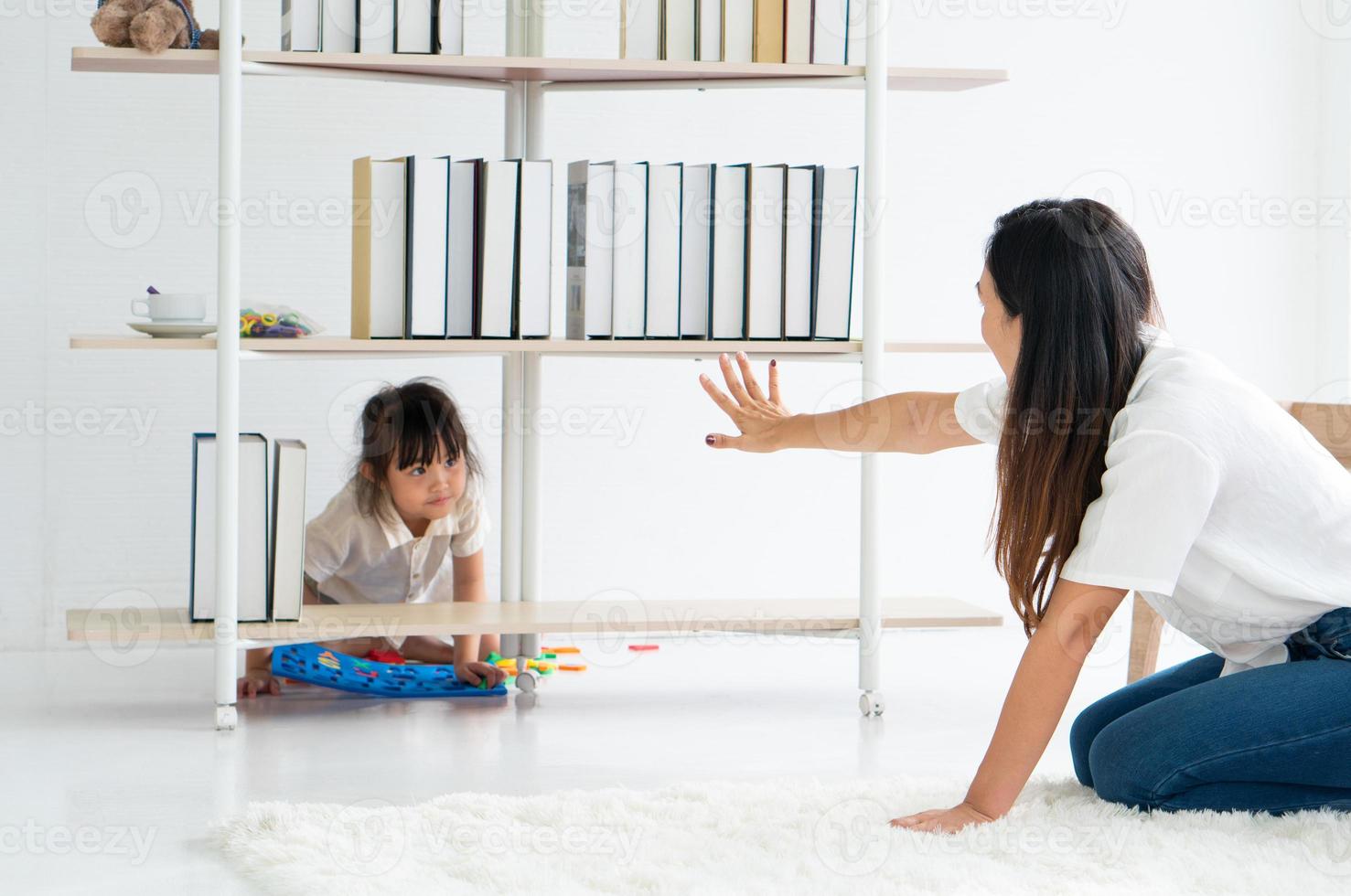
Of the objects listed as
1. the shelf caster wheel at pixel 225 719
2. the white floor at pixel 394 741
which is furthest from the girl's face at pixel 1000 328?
the shelf caster wheel at pixel 225 719

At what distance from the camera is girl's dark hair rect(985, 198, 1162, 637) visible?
1.18 m

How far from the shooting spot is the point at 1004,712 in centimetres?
114

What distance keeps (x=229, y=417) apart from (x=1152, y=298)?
3.79 feet

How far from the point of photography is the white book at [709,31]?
1.92 m

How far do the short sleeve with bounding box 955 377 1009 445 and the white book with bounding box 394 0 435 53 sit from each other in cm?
93

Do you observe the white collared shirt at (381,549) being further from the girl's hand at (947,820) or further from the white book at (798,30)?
the girl's hand at (947,820)

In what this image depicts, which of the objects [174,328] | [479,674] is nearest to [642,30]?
[174,328]

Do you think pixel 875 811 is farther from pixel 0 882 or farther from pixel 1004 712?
pixel 0 882

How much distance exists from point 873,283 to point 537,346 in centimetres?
48

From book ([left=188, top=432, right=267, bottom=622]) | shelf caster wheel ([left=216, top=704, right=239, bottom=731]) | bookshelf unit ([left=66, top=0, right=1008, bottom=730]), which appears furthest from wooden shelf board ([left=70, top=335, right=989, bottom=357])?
shelf caster wheel ([left=216, top=704, right=239, bottom=731])

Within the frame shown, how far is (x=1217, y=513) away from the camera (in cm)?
122

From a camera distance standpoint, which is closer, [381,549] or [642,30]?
[642,30]

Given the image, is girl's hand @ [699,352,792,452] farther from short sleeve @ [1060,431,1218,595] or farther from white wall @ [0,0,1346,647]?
white wall @ [0,0,1346,647]

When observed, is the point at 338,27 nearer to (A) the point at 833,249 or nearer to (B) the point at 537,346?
(B) the point at 537,346
